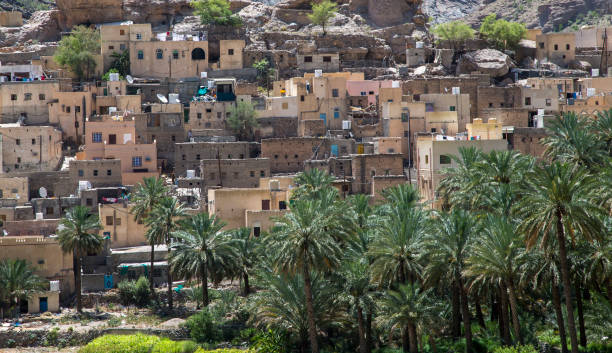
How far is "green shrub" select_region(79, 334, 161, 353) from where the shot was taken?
1810 inches

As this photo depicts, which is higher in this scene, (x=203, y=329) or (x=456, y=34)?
(x=456, y=34)

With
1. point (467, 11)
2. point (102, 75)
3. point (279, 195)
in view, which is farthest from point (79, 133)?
point (467, 11)

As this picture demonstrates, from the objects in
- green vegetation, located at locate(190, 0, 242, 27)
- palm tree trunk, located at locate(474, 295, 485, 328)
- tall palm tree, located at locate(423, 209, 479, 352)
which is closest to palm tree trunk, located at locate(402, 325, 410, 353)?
tall palm tree, located at locate(423, 209, 479, 352)

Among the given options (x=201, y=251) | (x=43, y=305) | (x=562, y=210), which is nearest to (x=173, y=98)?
(x=43, y=305)

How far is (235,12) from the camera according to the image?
81875mm

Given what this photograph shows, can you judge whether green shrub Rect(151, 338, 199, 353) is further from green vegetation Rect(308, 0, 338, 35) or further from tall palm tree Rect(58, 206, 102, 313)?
green vegetation Rect(308, 0, 338, 35)

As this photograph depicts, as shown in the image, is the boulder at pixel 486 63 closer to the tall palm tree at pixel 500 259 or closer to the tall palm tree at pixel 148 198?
the tall palm tree at pixel 148 198

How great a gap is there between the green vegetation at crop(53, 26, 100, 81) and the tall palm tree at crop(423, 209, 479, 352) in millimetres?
33624

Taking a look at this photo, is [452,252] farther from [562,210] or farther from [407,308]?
[562,210]

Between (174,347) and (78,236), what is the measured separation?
7.52m

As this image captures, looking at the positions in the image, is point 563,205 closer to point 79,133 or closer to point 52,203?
point 52,203

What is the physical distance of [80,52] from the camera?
70250 mm

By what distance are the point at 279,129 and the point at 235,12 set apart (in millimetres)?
19491

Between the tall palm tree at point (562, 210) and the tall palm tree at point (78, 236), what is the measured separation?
20.6m
